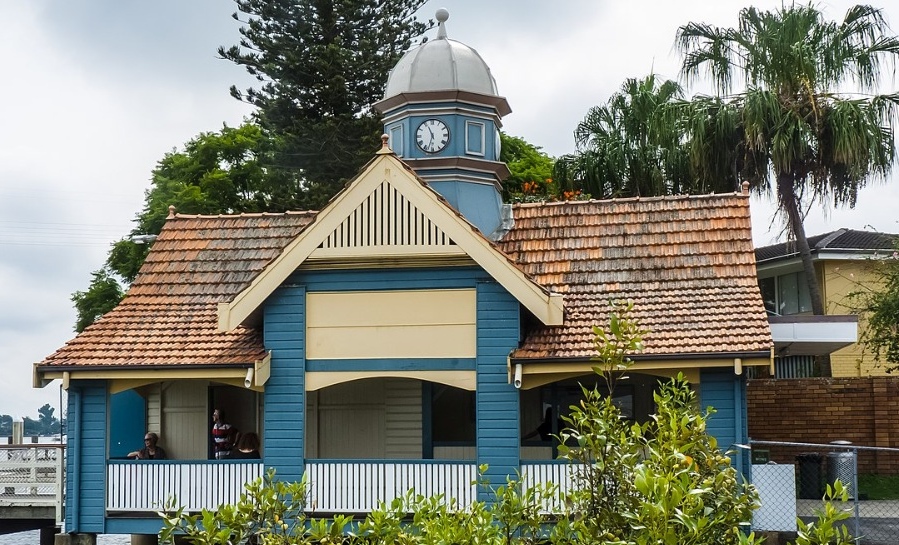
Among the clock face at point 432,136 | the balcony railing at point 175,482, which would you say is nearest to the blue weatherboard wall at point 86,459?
the balcony railing at point 175,482

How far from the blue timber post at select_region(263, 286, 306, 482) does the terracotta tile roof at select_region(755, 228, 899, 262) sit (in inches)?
614

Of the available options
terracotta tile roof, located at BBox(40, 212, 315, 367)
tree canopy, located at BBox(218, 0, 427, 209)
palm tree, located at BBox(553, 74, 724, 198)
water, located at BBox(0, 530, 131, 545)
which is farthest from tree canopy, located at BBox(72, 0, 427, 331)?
terracotta tile roof, located at BBox(40, 212, 315, 367)

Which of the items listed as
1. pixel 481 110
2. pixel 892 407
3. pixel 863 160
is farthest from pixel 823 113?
pixel 481 110

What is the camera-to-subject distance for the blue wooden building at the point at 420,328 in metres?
18.2

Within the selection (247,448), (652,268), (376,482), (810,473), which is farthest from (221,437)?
(810,473)

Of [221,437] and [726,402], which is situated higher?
[726,402]

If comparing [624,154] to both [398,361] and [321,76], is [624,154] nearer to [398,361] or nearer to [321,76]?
[321,76]

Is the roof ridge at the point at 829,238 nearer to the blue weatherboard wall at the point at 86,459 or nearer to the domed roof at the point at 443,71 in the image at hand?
the domed roof at the point at 443,71

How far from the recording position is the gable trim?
59.1 ft

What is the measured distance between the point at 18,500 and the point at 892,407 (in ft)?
53.2

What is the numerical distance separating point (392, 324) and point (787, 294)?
16705mm

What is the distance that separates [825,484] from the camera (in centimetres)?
Result: 1327

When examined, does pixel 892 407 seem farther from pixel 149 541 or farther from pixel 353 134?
pixel 353 134

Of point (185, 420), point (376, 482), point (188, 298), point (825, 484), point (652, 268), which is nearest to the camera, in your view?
point (825, 484)
